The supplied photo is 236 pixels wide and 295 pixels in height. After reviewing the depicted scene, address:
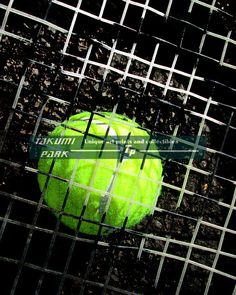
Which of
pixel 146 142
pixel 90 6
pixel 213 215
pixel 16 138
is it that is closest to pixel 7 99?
pixel 16 138

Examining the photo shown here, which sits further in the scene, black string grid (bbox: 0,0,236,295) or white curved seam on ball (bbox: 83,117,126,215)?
black string grid (bbox: 0,0,236,295)

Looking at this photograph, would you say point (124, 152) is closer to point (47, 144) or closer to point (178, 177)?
point (47, 144)

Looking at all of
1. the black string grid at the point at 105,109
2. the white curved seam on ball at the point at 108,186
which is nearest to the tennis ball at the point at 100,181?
the white curved seam on ball at the point at 108,186

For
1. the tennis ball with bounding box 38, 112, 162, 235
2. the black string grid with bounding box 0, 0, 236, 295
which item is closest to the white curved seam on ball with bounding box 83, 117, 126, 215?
the tennis ball with bounding box 38, 112, 162, 235

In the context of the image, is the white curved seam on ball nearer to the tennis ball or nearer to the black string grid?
the tennis ball

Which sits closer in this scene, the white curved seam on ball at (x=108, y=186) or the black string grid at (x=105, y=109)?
the white curved seam on ball at (x=108, y=186)

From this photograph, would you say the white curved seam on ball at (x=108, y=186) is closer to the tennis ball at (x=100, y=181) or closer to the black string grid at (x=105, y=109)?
the tennis ball at (x=100, y=181)

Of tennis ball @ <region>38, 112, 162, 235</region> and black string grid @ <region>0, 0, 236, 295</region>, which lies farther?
black string grid @ <region>0, 0, 236, 295</region>

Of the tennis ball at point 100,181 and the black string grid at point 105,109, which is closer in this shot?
the tennis ball at point 100,181

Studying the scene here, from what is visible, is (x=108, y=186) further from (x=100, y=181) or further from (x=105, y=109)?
(x=105, y=109)
